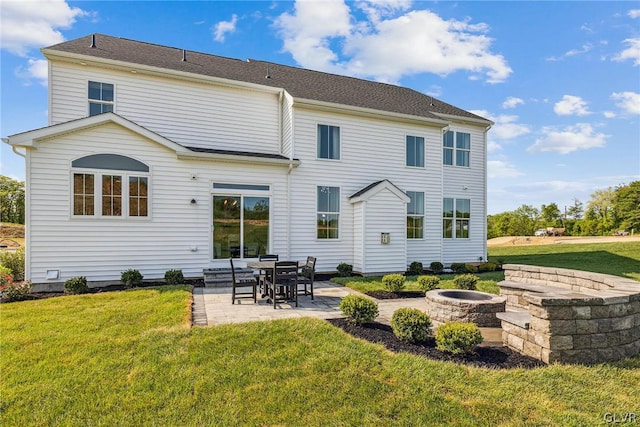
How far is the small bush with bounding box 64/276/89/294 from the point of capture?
7.96 meters

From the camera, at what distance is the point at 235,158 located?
1028cm

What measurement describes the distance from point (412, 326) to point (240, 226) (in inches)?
288

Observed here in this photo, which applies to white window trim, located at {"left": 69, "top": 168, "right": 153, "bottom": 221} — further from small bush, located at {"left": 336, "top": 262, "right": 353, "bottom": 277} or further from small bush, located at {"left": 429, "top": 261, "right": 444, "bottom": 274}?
small bush, located at {"left": 429, "top": 261, "right": 444, "bottom": 274}

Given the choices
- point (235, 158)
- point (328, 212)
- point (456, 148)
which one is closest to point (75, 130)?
point (235, 158)

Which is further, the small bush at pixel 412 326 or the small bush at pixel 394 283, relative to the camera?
the small bush at pixel 394 283

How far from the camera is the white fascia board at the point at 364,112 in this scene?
11369 millimetres

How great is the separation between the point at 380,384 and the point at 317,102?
994cm

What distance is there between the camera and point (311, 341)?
477 cm

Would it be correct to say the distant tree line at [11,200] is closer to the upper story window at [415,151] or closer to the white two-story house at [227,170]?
the white two-story house at [227,170]

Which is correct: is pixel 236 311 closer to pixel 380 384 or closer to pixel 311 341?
pixel 311 341

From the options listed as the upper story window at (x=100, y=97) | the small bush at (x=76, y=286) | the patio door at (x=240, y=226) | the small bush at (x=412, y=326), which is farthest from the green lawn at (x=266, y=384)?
the upper story window at (x=100, y=97)

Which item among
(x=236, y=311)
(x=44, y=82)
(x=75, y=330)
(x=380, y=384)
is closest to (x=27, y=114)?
(x=44, y=82)

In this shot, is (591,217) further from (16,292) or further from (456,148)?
(16,292)

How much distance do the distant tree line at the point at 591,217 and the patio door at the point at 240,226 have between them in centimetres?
4304
